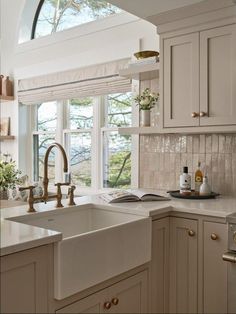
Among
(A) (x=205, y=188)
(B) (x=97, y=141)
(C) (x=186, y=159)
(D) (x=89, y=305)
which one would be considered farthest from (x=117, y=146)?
(D) (x=89, y=305)

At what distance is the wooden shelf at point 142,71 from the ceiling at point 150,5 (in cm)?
39

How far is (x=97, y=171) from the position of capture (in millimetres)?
3641

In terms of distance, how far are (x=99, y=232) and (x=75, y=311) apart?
357 mm

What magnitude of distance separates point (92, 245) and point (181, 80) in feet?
4.72

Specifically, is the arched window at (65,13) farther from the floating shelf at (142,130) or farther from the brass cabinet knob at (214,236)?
the brass cabinet knob at (214,236)

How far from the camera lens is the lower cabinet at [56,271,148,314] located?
1.61 meters

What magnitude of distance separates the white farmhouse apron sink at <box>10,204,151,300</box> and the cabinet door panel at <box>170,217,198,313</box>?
0.25 meters

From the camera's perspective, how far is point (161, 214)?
2.11 metres

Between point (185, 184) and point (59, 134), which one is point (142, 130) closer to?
point (185, 184)

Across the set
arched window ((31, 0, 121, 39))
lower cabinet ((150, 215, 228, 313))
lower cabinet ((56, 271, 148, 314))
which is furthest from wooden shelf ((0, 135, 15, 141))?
lower cabinet ((56, 271, 148, 314))

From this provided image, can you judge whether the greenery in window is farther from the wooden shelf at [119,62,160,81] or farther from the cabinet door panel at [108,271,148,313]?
the cabinet door panel at [108,271,148,313]

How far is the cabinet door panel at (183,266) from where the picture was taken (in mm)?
2096

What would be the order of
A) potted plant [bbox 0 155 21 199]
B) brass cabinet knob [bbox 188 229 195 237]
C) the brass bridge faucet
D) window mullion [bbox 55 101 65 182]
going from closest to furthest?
the brass bridge faucet < brass cabinet knob [bbox 188 229 195 237] < potted plant [bbox 0 155 21 199] < window mullion [bbox 55 101 65 182]

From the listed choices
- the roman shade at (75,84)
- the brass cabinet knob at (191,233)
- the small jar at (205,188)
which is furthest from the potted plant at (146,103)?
the brass cabinet knob at (191,233)
